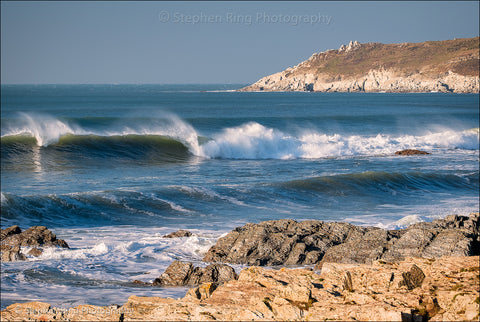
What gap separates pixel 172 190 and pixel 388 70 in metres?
154

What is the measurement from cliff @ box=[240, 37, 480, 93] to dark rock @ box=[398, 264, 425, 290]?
141 meters

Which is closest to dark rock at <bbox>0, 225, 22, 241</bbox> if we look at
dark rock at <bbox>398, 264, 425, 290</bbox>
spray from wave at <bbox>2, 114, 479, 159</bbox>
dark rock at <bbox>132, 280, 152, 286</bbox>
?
dark rock at <bbox>132, 280, 152, 286</bbox>

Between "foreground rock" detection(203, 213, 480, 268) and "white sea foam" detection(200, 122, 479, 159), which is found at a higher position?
"white sea foam" detection(200, 122, 479, 159)

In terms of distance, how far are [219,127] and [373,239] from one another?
32.2 m

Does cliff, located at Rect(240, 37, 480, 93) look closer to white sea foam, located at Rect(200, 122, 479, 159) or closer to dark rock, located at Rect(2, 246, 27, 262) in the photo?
white sea foam, located at Rect(200, 122, 479, 159)

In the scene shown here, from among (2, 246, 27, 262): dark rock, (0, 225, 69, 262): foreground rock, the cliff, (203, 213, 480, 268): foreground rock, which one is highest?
the cliff

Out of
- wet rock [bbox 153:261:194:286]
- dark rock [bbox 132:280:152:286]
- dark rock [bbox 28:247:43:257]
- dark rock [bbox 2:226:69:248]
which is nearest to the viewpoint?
wet rock [bbox 153:261:194:286]

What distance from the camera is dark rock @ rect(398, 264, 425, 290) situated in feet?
14.3

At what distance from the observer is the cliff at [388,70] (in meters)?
143

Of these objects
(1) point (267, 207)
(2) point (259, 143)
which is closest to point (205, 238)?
(1) point (267, 207)

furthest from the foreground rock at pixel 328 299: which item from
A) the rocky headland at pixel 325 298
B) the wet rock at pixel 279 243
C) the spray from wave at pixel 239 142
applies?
the spray from wave at pixel 239 142

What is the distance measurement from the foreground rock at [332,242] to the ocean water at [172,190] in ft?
3.49

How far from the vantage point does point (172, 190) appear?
1641cm

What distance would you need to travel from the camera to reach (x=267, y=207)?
15.0 meters
